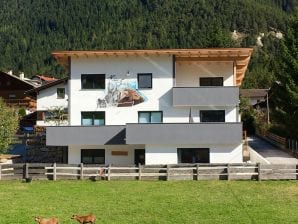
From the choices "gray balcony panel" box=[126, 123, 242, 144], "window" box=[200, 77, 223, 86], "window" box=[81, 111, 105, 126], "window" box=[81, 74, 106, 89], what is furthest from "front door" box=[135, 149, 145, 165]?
"window" box=[200, 77, 223, 86]

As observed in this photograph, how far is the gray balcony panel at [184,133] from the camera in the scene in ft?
105

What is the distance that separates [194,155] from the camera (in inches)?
1297

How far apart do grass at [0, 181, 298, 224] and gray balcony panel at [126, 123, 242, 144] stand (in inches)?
163

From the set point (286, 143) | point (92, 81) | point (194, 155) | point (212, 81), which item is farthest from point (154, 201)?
point (286, 143)

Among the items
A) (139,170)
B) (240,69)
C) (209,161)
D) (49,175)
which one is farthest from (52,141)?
(240,69)

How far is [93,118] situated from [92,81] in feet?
7.74

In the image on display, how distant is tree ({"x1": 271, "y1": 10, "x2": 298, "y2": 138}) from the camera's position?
43.3m

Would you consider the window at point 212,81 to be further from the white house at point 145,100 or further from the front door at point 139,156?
the front door at point 139,156

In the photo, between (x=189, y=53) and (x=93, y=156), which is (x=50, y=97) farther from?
(x=189, y=53)

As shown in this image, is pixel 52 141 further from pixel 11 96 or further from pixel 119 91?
pixel 11 96

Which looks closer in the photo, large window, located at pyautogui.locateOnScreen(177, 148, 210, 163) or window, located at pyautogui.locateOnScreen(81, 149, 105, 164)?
large window, located at pyautogui.locateOnScreen(177, 148, 210, 163)

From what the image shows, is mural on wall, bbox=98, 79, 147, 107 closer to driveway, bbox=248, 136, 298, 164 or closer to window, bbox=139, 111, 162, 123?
window, bbox=139, 111, 162, 123

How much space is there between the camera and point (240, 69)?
3950cm

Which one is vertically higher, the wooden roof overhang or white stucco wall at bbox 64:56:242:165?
the wooden roof overhang
